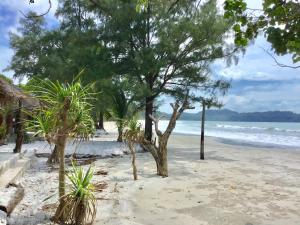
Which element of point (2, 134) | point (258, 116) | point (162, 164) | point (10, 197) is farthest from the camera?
point (258, 116)

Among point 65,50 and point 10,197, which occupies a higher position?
point 65,50

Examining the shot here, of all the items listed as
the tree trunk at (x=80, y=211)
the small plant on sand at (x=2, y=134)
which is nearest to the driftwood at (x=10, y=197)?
the tree trunk at (x=80, y=211)

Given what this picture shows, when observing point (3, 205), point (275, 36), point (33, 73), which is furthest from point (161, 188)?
point (33, 73)

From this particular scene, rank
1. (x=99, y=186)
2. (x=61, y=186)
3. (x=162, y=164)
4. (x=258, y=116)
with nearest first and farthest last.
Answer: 1. (x=61, y=186)
2. (x=99, y=186)
3. (x=162, y=164)
4. (x=258, y=116)

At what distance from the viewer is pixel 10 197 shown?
5.97 metres

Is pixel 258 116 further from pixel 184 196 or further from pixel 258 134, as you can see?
pixel 184 196

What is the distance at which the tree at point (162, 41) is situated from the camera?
53.7 ft

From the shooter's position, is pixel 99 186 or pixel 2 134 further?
pixel 2 134

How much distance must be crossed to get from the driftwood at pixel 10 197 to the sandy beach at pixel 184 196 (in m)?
0.14

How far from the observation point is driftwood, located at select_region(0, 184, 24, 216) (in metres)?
5.43

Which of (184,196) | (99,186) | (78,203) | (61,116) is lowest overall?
(184,196)

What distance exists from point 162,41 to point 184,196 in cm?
982

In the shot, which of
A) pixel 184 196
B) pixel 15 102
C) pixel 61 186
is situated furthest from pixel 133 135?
pixel 61 186

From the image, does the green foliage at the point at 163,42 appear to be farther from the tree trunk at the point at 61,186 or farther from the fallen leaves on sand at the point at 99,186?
the tree trunk at the point at 61,186
